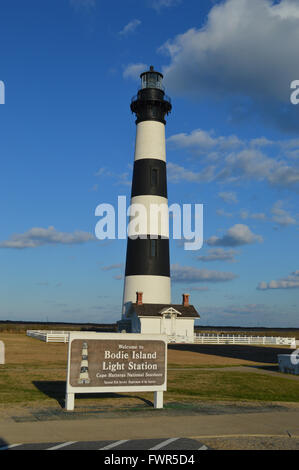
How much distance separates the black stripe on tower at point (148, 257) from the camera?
41.4 metres

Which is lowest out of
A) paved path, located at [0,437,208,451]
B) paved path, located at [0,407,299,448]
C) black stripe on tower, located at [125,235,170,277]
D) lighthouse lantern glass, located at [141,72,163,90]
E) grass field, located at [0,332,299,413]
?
grass field, located at [0,332,299,413]

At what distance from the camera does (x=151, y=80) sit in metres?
45.2

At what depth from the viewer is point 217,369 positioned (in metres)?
21.8

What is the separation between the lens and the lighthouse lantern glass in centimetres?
4512

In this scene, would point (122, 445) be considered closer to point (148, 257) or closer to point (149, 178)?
point (148, 257)

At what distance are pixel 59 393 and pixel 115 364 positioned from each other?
2796 millimetres

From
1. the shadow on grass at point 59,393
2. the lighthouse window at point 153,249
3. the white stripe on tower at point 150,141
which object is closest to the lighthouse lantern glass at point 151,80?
the white stripe on tower at point 150,141

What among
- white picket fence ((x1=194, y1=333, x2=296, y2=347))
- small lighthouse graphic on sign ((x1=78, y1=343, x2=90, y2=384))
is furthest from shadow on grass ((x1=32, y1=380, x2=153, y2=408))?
white picket fence ((x1=194, y1=333, x2=296, y2=347))

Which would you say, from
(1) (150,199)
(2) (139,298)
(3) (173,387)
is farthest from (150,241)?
(3) (173,387)

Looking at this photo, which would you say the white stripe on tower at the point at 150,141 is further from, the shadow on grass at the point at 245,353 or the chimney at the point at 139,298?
the shadow on grass at the point at 245,353

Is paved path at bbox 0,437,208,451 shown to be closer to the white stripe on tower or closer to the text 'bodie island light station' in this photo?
the text 'bodie island light station'

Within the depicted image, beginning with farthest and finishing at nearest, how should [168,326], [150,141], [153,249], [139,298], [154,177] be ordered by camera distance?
[168,326], [150,141], [154,177], [139,298], [153,249]

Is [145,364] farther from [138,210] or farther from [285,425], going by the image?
[138,210]
